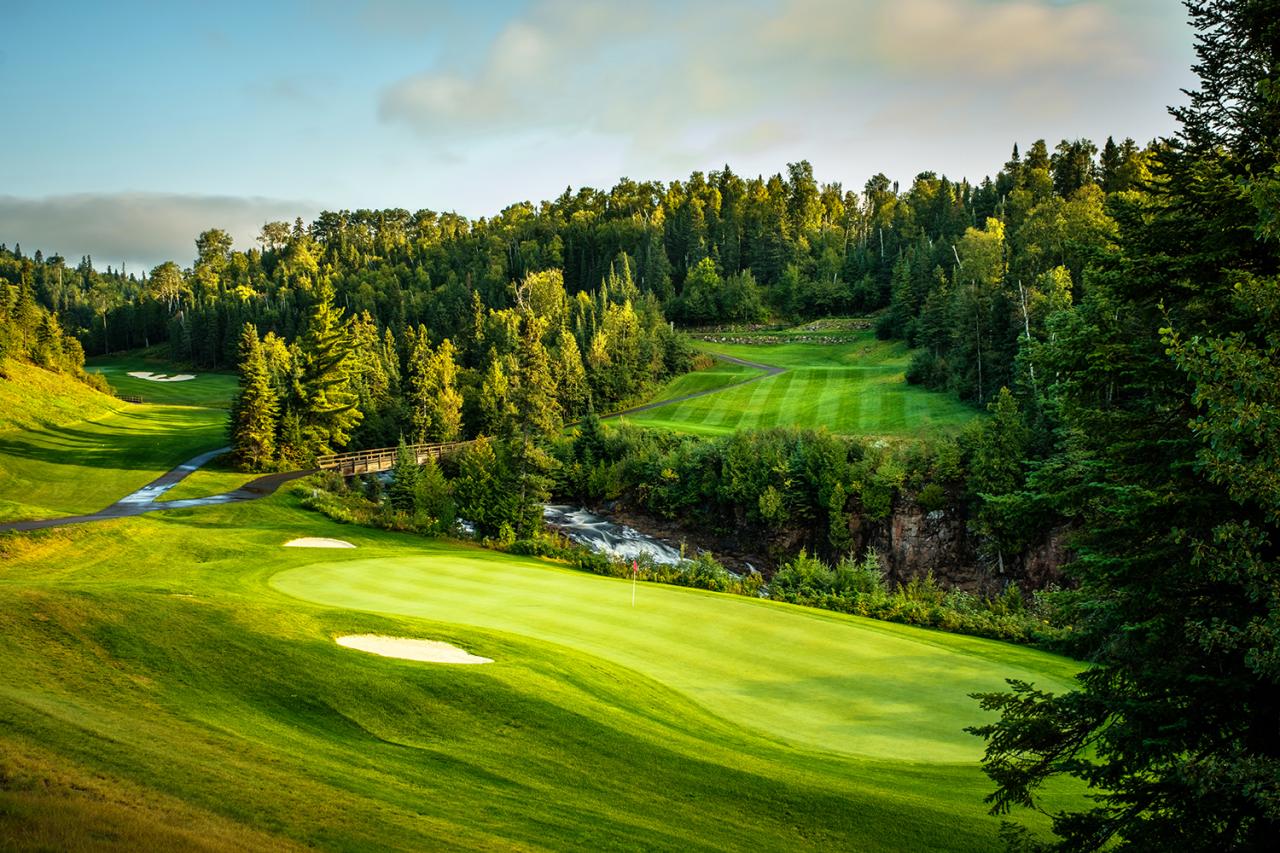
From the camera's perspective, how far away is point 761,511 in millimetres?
41688

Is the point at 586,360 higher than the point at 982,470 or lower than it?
higher

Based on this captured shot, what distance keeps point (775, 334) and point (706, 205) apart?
43.6 m

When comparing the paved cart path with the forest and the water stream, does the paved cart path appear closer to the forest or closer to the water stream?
the forest

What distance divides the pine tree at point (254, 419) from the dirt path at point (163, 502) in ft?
7.76

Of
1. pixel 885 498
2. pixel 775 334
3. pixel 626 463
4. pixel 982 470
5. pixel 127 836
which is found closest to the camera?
pixel 127 836

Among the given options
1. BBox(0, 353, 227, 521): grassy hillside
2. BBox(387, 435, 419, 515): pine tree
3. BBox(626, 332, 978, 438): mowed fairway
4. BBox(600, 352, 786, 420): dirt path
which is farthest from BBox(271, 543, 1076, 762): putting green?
BBox(600, 352, 786, 420): dirt path

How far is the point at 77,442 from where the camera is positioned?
48.2m

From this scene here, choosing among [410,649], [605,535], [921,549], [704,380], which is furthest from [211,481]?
[704,380]

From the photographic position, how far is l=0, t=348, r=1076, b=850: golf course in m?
6.31

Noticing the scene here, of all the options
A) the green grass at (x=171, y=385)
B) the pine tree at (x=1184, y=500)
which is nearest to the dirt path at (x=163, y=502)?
the pine tree at (x=1184, y=500)

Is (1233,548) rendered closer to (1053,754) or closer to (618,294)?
(1053,754)

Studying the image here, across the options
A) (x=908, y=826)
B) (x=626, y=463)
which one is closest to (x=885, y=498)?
(x=626, y=463)

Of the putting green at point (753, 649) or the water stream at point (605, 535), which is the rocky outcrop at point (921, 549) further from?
the putting green at point (753, 649)

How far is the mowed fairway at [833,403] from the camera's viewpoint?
49969 mm
